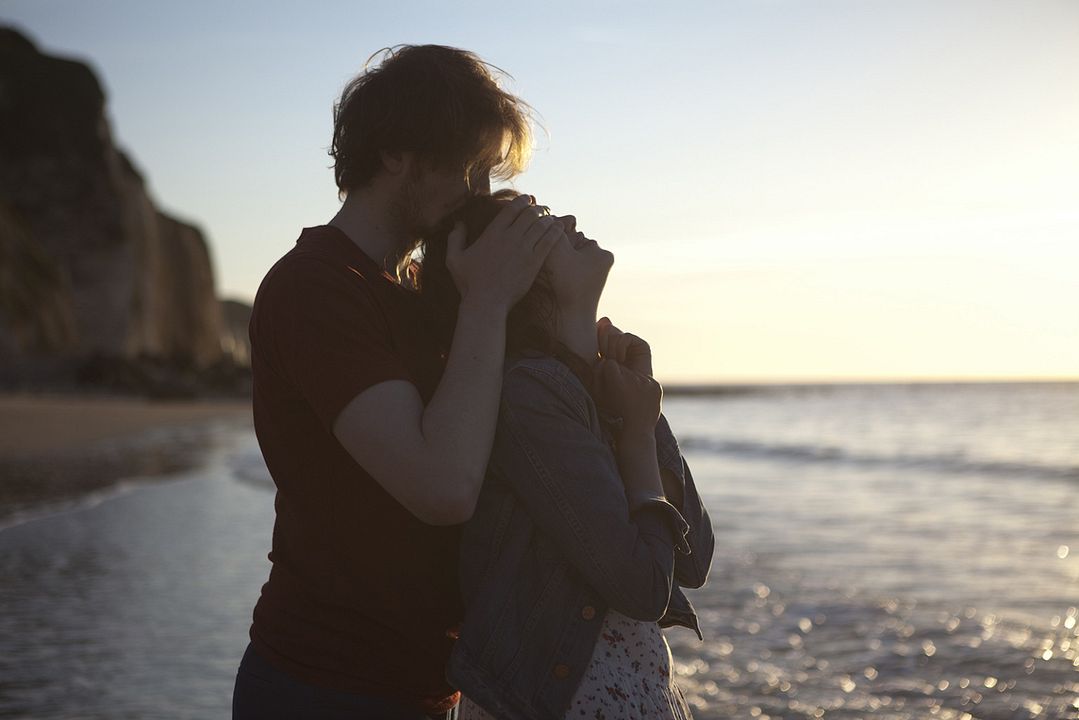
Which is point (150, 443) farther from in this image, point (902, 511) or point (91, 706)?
point (91, 706)

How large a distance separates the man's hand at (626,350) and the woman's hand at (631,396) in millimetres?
62

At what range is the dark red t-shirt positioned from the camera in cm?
190

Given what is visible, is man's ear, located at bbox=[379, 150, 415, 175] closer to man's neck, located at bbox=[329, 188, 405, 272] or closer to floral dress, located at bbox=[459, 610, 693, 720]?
man's neck, located at bbox=[329, 188, 405, 272]

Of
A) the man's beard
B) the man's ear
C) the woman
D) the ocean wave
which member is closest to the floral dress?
the woman

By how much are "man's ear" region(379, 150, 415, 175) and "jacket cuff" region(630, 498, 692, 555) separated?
80 centimetres

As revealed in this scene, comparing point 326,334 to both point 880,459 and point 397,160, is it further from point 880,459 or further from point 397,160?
point 880,459

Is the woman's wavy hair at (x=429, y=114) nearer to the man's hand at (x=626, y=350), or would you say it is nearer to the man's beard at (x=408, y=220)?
the man's beard at (x=408, y=220)

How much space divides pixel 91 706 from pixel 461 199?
148 inches

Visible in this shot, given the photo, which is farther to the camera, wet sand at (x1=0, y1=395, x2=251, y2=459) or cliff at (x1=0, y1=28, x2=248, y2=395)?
cliff at (x1=0, y1=28, x2=248, y2=395)

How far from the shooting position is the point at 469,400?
185cm

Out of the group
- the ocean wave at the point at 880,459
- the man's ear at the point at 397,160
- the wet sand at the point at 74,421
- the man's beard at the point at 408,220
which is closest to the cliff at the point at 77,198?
the wet sand at the point at 74,421

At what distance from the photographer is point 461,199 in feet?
7.00

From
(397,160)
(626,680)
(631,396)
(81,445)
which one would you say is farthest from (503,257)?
(81,445)

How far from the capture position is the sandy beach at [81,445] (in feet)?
41.2
